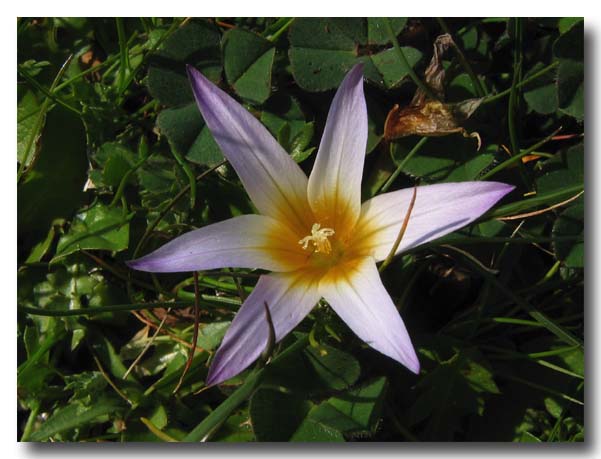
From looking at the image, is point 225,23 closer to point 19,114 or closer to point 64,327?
point 19,114

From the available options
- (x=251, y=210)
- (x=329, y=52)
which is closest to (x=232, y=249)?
(x=251, y=210)

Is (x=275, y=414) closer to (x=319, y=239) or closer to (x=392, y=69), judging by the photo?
(x=319, y=239)

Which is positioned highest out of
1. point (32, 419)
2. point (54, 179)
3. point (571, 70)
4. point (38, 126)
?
point (571, 70)

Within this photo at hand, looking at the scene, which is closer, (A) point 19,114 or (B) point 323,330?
(B) point 323,330

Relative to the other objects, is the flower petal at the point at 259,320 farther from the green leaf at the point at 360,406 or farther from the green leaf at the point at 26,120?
the green leaf at the point at 26,120

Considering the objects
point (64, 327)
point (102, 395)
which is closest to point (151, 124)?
point (64, 327)
